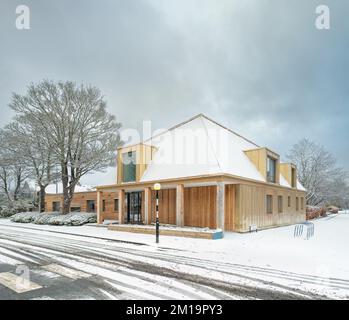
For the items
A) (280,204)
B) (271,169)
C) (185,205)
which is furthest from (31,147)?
(280,204)

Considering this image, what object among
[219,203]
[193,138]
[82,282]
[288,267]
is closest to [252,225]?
[219,203]

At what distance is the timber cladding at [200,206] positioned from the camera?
15453mm

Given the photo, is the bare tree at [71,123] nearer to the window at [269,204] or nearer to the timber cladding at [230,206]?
the timber cladding at [230,206]

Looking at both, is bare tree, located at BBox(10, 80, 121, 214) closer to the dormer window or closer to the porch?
the porch

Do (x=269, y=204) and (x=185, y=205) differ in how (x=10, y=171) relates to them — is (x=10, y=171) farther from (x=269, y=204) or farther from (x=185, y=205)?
(x=269, y=204)

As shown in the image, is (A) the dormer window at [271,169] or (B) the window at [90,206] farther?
(B) the window at [90,206]

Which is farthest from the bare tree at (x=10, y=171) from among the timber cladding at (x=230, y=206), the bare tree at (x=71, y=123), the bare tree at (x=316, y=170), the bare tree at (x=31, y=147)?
the bare tree at (x=316, y=170)

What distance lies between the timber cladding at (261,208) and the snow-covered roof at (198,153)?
951mm

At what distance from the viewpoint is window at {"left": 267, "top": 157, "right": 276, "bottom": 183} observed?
59.9 ft

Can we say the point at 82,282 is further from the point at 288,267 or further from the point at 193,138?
the point at 193,138

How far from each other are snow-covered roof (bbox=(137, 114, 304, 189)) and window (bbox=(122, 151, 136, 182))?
1.13m

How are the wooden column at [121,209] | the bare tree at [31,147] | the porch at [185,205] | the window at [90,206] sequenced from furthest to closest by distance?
the window at [90,206], the bare tree at [31,147], the wooden column at [121,209], the porch at [185,205]

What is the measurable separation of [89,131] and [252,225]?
51.1 ft

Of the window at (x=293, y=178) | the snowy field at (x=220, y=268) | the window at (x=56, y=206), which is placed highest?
the window at (x=293, y=178)
